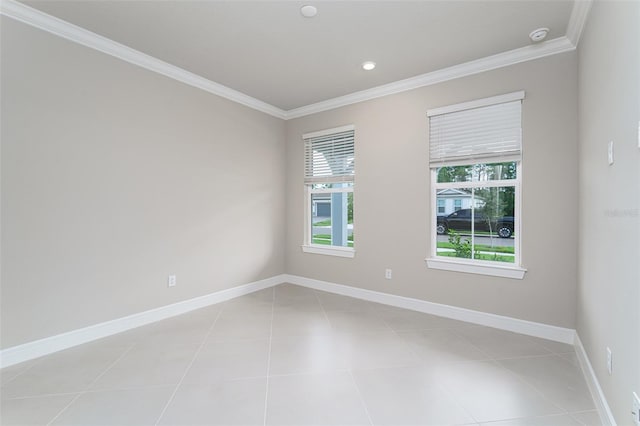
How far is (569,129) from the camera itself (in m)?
2.62

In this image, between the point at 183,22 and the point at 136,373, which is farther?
the point at 183,22

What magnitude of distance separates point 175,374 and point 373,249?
101 inches

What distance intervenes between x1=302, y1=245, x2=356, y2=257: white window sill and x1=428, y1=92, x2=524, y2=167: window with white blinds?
1.61 meters

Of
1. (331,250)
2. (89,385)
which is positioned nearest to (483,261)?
(331,250)

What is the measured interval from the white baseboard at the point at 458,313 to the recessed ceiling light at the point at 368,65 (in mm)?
2727

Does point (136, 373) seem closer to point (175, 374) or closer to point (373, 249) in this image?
point (175, 374)

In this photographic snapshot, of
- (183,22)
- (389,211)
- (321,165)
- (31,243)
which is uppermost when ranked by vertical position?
(183,22)

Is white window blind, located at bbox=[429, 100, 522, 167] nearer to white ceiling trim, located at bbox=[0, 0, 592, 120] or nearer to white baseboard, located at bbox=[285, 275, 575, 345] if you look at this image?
white ceiling trim, located at bbox=[0, 0, 592, 120]

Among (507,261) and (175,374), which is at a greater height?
(507,261)

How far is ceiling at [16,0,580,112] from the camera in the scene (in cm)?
225

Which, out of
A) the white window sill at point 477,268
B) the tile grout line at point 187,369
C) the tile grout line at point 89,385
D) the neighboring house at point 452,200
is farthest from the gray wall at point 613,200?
the tile grout line at point 89,385

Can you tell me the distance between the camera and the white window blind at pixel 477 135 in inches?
114

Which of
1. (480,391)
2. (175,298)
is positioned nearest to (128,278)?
(175,298)

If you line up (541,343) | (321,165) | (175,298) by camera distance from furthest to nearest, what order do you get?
(321,165), (175,298), (541,343)
